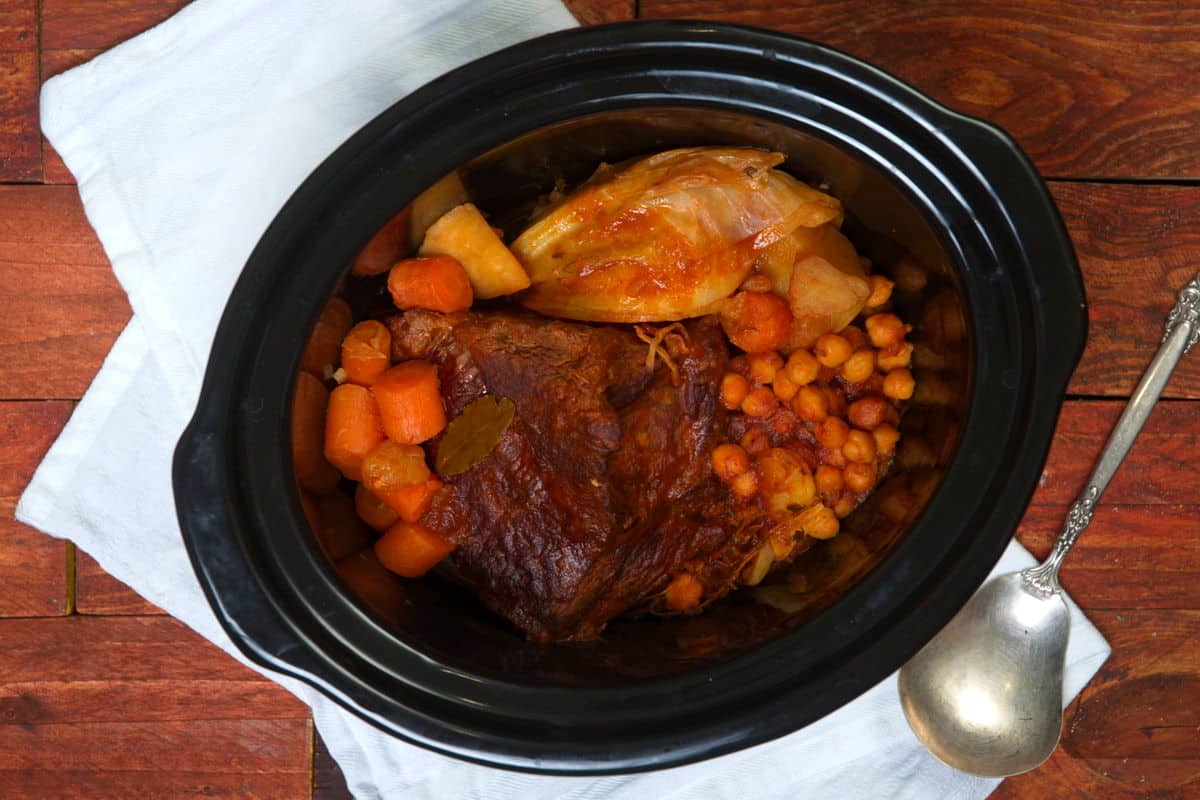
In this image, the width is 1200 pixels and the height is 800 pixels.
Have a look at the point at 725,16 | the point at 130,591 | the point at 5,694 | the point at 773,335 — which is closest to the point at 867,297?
the point at 773,335

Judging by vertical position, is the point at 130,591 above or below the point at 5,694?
above

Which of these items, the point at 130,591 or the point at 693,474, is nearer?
the point at 693,474

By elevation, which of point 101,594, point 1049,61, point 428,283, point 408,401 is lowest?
point 101,594

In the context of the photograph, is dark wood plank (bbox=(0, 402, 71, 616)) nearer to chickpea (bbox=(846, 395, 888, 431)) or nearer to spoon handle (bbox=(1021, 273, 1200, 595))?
chickpea (bbox=(846, 395, 888, 431))

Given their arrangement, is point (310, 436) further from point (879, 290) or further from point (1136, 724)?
point (1136, 724)

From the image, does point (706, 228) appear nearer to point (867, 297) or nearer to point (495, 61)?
point (867, 297)

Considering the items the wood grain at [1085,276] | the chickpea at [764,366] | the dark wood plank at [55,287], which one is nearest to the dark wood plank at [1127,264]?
the wood grain at [1085,276]

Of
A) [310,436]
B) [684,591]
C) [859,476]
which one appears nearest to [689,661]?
[684,591]

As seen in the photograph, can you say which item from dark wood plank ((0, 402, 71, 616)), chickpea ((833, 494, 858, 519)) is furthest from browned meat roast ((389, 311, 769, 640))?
dark wood plank ((0, 402, 71, 616))
